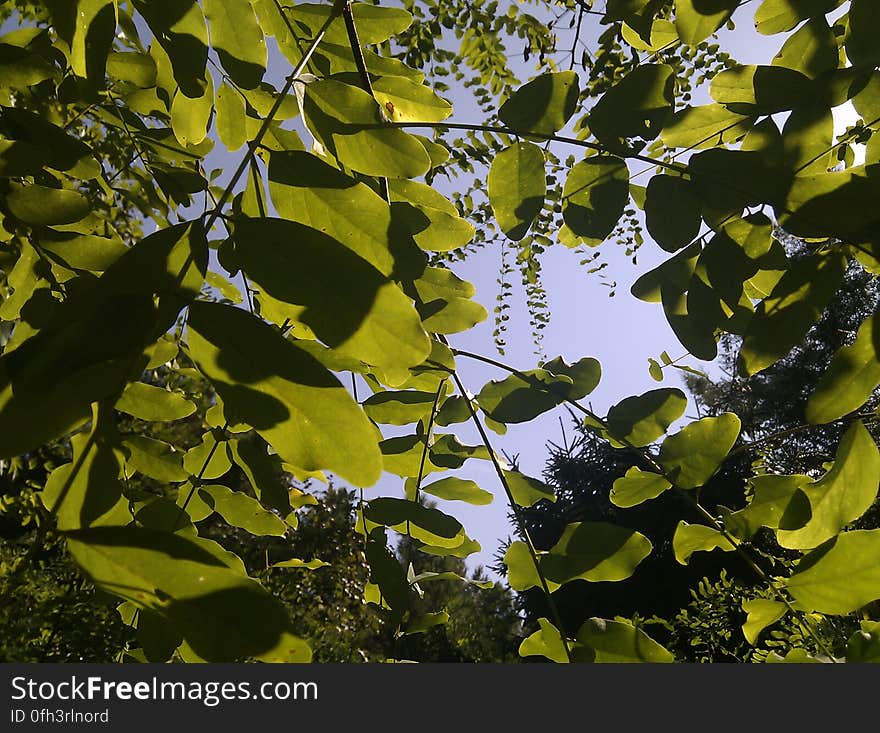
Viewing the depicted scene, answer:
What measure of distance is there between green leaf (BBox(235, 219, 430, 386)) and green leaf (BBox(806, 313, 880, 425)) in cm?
59

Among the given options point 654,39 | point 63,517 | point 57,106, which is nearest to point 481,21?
point 57,106

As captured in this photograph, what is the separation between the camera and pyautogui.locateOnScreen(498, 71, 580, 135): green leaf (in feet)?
3.36

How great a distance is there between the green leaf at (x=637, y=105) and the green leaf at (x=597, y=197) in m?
0.06

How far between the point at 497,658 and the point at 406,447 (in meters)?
15.5

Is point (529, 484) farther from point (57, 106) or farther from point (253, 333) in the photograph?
point (57, 106)

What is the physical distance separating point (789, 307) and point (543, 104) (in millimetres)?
478

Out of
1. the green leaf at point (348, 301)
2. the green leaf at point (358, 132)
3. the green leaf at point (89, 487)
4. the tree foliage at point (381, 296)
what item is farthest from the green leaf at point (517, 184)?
the green leaf at point (89, 487)

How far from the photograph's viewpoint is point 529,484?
124 cm

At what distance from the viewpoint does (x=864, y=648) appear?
894 mm

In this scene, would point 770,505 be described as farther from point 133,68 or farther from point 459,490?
point 133,68

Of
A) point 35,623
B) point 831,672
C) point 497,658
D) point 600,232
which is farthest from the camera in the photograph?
point 497,658

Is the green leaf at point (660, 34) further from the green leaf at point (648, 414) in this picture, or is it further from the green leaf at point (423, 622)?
the green leaf at point (423, 622)

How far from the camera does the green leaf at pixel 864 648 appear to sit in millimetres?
880

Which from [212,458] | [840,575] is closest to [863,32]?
[840,575]
